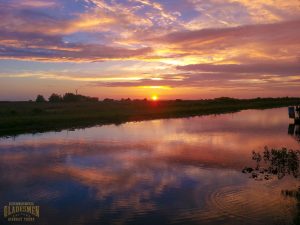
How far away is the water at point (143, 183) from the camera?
1161 cm

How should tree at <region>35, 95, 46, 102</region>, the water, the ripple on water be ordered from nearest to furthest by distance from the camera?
the ripple on water, the water, tree at <region>35, 95, 46, 102</region>

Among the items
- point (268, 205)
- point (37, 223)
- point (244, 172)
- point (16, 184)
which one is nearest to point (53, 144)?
point (16, 184)

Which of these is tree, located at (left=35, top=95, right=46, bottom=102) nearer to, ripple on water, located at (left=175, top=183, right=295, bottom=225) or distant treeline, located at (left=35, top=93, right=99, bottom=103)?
distant treeline, located at (left=35, top=93, right=99, bottom=103)

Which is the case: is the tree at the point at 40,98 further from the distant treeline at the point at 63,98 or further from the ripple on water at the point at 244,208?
the ripple on water at the point at 244,208

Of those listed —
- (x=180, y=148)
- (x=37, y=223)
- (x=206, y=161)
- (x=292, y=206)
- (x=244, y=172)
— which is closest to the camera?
(x=37, y=223)

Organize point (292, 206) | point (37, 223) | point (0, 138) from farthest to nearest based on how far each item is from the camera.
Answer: point (0, 138) → point (292, 206) → point (37, 223)

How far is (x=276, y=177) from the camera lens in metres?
16.2

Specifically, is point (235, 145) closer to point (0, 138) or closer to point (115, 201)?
point (115, 201)

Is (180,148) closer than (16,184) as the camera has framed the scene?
No

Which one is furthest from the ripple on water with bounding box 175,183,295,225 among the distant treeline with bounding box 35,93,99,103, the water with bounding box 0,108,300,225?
the distant treeline with bounding box 35,93,99,103

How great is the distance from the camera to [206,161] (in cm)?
2020

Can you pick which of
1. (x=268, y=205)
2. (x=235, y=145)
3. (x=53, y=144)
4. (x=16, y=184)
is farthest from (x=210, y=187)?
(x=53, y=144)

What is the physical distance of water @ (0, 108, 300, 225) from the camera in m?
11.6

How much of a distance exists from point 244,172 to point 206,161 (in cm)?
324
